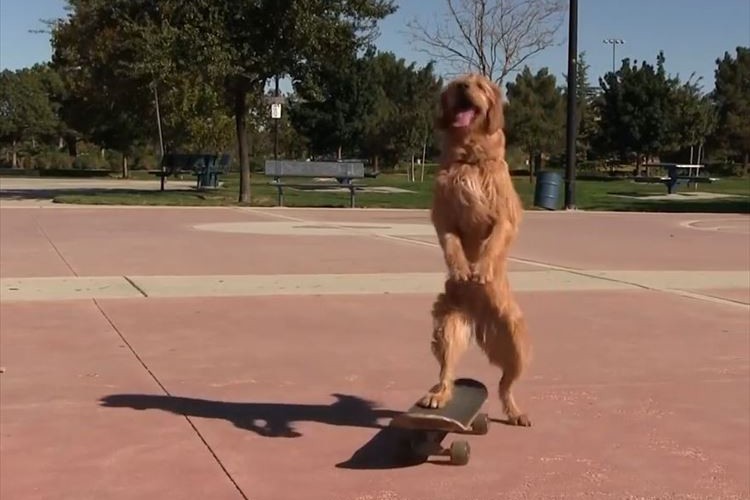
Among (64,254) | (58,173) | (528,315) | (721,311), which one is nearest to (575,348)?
(528,315)

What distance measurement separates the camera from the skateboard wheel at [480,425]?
4934mm

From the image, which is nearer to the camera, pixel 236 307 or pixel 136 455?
pixel 136 455

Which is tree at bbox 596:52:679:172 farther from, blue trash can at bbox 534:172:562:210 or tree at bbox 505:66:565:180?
blue trash can at bbox 534:172:562:210

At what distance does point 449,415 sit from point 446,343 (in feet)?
1.18

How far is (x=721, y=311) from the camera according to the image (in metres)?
8.96

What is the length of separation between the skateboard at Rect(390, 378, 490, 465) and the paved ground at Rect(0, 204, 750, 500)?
9 centimetres

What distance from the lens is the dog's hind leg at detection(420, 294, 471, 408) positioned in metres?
4.66

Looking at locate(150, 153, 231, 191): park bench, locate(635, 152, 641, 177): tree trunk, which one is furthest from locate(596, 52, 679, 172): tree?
locate(150, 153, 231, 191): park bench

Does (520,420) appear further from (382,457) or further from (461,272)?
(461,272)

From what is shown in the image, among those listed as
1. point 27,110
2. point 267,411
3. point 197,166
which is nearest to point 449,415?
point 267,411

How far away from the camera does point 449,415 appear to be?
14.6 feet

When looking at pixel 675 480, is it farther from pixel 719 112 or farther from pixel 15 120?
pixel 15 120

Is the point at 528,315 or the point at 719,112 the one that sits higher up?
the point at 719,112

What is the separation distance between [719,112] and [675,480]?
2574 inches
